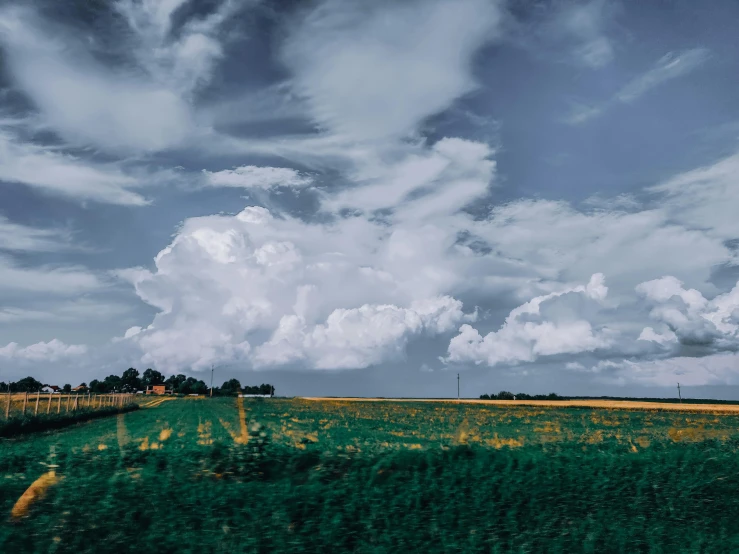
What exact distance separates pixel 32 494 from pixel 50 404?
36.6 m

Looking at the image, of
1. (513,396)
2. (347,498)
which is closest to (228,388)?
(513,396)

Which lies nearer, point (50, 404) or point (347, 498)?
point (347, 498)

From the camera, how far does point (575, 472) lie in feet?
36.0

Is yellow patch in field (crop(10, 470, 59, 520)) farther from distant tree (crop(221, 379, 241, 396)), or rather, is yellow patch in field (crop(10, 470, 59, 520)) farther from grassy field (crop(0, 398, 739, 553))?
distant tree (crop(221, 379, 241, 396))

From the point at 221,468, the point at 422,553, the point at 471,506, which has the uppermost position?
the point at 221,468

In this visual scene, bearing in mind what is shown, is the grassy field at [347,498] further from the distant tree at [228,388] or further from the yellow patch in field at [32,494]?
the distant tree at [228,388]

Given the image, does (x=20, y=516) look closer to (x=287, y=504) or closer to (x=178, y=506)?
(x=178, y=506)

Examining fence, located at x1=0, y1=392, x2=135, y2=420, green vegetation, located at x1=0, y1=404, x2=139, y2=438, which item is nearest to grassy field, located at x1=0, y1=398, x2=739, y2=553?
green vegetation, located at x1=0, y1=404, x2=139, y2=438

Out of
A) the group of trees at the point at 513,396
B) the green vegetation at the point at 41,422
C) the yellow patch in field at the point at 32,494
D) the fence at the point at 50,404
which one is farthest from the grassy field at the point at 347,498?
the group of trees at the point at 513,396

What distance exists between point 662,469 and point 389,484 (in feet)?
21.4

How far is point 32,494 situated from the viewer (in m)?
7.52

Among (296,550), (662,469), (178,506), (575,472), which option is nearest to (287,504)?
(296,550)

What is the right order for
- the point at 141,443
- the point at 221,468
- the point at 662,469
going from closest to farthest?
the point at 221,468
the point at 141,443
the point at 662,469

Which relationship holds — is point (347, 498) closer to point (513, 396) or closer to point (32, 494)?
point (32, 494)
